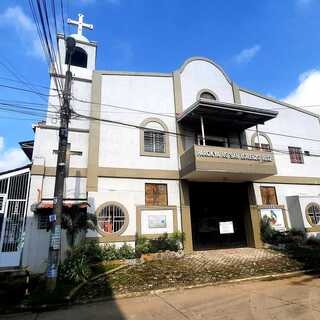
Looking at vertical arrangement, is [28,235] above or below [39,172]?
below

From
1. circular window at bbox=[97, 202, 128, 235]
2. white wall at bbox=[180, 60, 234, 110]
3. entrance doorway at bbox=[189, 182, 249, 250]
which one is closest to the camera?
circular window at bbox=[97, 202, 128, 235]

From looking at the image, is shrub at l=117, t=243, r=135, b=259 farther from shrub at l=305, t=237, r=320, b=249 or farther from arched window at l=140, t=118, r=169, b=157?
shrub at l=305, t=237, r=320, b=249

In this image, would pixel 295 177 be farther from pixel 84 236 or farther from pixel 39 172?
pixel 39 172

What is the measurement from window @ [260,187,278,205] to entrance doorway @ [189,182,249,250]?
135 centimetres

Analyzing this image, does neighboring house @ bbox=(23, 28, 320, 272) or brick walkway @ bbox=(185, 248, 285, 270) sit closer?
Answer: brick walkway @ bbox=(185, 248, 285, 270)

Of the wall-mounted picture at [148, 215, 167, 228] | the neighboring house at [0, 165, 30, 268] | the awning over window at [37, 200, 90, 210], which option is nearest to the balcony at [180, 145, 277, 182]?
the wall-mounted picture at [148, 215, 167, 228]

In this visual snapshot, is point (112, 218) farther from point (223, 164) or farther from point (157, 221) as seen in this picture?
point (223, 164)

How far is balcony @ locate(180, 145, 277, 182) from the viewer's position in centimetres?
1433

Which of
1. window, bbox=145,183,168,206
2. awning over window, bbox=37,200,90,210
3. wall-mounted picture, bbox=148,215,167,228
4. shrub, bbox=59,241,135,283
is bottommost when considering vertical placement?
shrub, bbox=59,241,135,283

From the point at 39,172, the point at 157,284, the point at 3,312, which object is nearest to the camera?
the point at 3,312

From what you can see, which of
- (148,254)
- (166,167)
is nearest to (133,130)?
(166,167)

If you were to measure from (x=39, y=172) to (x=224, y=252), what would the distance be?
10447 millimetres

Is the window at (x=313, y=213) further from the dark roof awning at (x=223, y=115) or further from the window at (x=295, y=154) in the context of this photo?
the dark roof awning at (x=223, y=115)

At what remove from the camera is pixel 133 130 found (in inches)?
631
